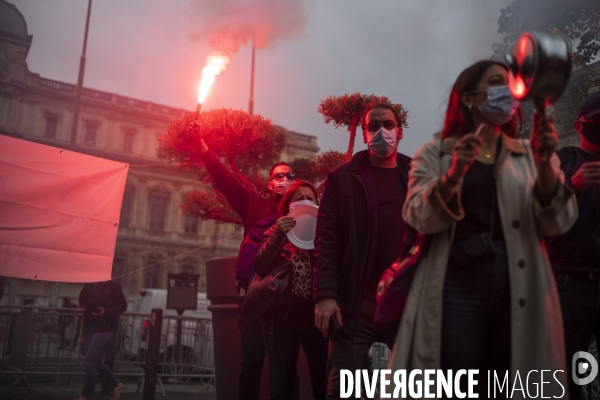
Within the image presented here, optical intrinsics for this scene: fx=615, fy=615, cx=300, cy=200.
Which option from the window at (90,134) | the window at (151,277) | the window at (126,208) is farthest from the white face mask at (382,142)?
the window at (90,134)

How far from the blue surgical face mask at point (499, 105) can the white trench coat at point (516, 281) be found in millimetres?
189

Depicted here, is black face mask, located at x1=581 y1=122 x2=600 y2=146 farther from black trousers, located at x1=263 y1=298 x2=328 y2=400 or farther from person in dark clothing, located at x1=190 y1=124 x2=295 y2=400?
person in dark clothing, located at x1=190 y1=124 x2=295 y2=400

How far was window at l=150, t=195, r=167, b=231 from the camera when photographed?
146ft

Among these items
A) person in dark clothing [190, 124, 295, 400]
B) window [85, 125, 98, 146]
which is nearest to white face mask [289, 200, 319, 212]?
person in dark clothing [190, 124, 295, 400]

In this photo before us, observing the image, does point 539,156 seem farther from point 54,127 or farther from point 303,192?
point 54,127

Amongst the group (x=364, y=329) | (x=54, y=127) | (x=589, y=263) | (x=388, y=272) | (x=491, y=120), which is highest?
(x=54, y=127)

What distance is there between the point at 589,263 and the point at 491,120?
48.6 inches

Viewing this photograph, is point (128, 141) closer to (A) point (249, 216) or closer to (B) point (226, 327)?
(B) point (226, 327)

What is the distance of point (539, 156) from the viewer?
1.83 meters

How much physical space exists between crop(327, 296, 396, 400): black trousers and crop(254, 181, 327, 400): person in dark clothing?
0.76 m

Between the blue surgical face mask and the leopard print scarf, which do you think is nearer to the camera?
the blue surgical face mask

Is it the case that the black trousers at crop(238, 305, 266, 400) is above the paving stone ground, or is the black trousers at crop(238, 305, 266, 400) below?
above

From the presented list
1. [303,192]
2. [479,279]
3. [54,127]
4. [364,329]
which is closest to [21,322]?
[303,192]

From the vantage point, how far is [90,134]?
42.4 m
